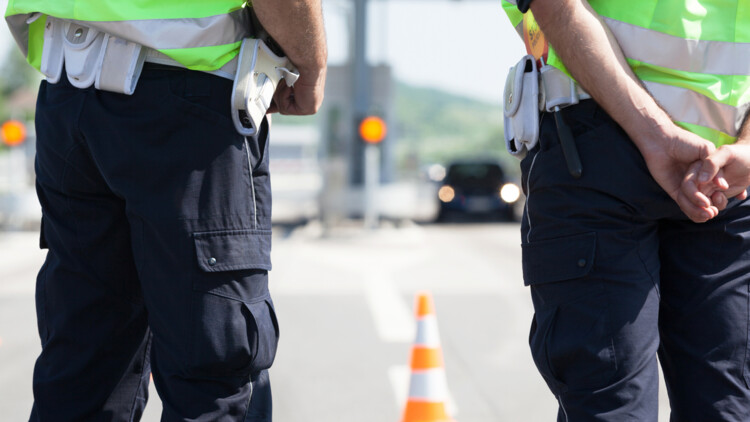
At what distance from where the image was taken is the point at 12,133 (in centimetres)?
1316

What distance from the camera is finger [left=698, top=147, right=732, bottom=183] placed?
1.71 m

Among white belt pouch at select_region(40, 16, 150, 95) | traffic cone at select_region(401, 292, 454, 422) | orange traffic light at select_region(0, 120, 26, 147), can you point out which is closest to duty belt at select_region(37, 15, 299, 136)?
white belt pouch at select_region(40, 16, 150, 95)

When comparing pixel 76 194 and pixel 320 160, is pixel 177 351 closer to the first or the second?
pixel 76 194

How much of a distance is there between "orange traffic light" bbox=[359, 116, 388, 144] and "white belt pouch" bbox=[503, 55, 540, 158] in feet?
36.6

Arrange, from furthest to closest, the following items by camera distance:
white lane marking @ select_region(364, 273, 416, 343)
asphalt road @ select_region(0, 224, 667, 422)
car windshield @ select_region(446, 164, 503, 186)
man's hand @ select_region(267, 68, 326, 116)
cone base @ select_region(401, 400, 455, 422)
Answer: car windshield @ select_region(446, 164, 503, 186) < white lane marking @ select_region(364, 273, 416, 343) < asphalt road @ select_region(0, 224, 667, 422) < cone base @ select_region(401, 400, 455, 422) < man's hand @ select_region(267, 68, 326, 116)

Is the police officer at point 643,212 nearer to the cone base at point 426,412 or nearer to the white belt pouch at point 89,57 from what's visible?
the white belt pouch at point 89,57

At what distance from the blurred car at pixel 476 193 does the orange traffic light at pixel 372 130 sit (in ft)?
15.2

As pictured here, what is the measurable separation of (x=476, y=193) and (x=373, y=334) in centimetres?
1235

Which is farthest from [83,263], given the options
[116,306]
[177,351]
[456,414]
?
[456,414]

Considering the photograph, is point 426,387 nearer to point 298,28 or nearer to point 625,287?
point 625,287

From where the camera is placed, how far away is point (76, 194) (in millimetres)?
1882

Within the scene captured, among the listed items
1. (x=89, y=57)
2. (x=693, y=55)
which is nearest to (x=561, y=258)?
(x=693, y=55)

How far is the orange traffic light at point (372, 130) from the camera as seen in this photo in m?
13.2

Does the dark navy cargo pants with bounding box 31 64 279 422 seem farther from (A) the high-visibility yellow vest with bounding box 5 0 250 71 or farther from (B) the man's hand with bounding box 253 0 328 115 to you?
(B) the man's hand with bounding box 253 0 328 115
